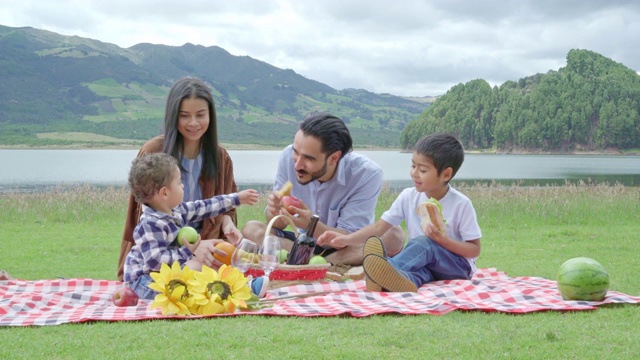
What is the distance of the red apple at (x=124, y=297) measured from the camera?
5.52m

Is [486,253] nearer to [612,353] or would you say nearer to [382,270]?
[382,270]

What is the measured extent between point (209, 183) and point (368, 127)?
158192 mm

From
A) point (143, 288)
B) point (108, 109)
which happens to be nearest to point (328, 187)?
point (143, 288)

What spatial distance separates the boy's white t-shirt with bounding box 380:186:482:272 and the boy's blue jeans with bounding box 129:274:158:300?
223 centimetres

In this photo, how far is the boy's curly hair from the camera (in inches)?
224

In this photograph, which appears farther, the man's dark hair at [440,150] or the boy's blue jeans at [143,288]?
the man's dark hair at [440,150]

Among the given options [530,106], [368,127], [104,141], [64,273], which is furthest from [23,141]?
[64,273]

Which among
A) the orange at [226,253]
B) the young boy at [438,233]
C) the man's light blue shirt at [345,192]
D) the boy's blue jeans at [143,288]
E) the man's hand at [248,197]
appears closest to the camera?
the boy's blue jeans at [143,288]

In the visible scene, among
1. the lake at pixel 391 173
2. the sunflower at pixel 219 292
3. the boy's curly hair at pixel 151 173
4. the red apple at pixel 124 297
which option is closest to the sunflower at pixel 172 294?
the sunflower at pixel 219 292

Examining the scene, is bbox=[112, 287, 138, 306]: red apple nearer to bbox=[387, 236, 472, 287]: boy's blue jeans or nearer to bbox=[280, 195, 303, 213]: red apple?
bbox=[280, 195, 303, 213]: red apple

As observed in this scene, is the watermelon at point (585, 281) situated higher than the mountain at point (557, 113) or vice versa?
the mountain at point (557, 113)

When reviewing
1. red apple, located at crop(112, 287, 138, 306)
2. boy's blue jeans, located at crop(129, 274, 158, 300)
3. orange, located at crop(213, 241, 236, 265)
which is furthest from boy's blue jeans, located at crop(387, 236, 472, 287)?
red apple, located at crop(112, 287, 138, 306)

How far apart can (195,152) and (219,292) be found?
226cm

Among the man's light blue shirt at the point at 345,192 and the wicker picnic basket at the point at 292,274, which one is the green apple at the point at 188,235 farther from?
the man's light blue shirt at the point at 345,192
